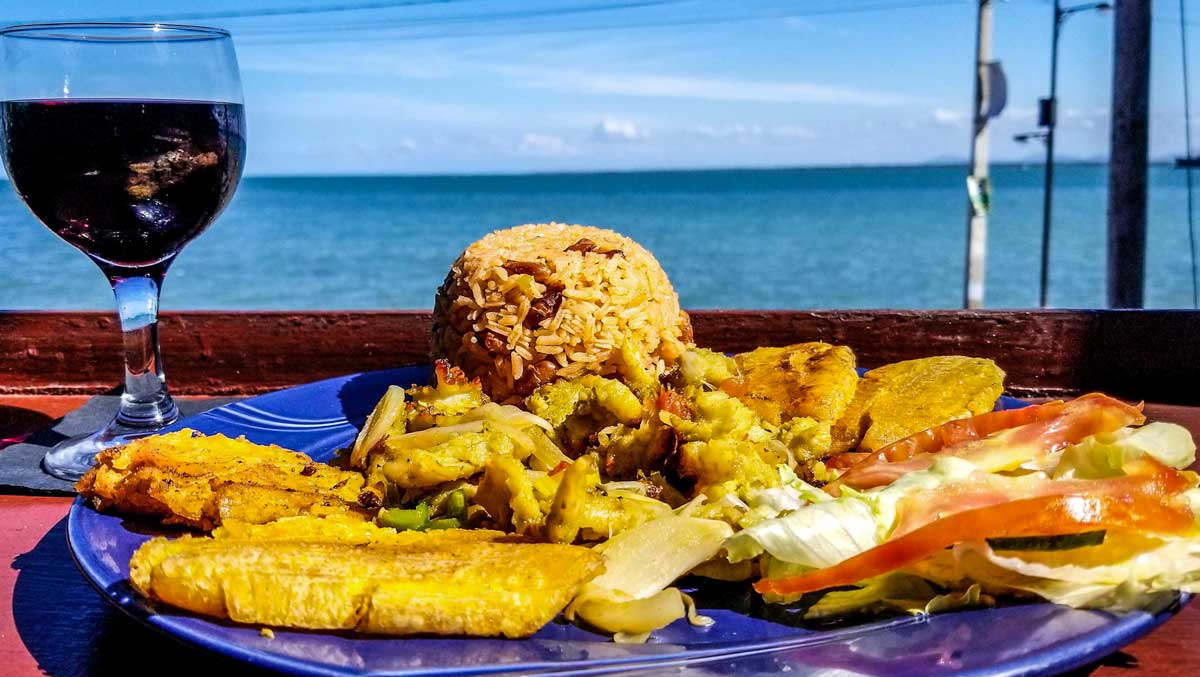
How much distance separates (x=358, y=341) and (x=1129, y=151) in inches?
238

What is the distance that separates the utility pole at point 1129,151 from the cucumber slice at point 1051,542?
20.3ft

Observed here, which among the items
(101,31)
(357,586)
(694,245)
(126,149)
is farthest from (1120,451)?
(694,245)

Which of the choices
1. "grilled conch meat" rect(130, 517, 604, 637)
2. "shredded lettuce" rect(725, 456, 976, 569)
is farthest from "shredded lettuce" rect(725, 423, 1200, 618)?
"grilled conch meat" rect(130, 517, 604, 637)

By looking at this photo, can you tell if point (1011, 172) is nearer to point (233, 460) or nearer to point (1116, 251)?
point (1116, 251)

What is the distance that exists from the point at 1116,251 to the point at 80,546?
7018 mm

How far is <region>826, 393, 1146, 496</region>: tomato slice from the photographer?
49.8 inches

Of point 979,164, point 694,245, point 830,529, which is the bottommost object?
point 694,245

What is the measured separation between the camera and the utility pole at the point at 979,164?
9.99 meters

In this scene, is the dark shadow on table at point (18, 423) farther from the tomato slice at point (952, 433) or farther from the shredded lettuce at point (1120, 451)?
the shredded lettuce at point (1120, 451)

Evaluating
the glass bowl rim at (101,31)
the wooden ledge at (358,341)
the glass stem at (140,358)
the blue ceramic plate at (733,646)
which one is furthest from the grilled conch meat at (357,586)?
the wooden ledge at (358,341)

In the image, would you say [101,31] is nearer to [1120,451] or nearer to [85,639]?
[85,639]

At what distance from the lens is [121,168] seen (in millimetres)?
1616

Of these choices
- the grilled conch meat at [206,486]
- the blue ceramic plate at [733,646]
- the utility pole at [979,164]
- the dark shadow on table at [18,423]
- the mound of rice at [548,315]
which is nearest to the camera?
the blue ceramic plate at [733,646]

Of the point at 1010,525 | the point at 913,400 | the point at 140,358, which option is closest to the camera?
→ the point at 1010,525
